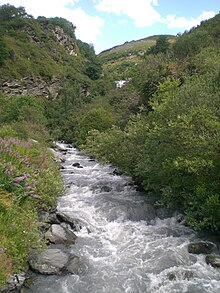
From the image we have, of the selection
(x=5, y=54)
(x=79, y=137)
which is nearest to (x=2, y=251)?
(x=79, y=137)

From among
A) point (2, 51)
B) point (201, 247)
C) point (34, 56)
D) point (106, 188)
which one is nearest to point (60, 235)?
point (201, 247)

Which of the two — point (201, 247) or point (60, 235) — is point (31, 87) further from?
point (201, 247)

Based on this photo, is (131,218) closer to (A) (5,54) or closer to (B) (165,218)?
(B) (165,218)

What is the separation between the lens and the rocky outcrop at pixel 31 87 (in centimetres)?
7369

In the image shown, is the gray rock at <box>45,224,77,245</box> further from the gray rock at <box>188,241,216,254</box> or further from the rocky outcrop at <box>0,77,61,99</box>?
the rocky outcrop at <box>0,77,61,99</box>

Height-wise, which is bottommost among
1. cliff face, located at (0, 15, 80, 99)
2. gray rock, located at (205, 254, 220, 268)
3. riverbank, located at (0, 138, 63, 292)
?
gray rock, located at (205, 254, 220, 268)

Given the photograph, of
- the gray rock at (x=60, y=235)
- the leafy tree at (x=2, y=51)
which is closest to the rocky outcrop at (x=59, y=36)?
the leafy tree at (x=2, y=51)

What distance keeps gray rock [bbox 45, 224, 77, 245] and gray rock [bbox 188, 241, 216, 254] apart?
563cm

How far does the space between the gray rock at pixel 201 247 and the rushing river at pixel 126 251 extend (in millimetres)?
324

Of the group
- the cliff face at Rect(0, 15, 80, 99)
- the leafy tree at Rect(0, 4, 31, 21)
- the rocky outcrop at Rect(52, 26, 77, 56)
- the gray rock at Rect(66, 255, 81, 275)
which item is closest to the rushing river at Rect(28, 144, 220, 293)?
the gray rock at Rect(66, 255, 81, 275)

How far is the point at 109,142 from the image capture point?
25.3 metres

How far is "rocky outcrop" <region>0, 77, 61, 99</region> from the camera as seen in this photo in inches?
2901

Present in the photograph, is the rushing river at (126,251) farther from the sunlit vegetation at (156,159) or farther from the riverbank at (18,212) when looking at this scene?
the sunlit vegetation at (156,159)

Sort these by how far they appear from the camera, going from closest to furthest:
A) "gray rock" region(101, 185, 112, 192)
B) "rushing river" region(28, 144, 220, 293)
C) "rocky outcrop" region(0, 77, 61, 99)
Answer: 1. "rushing river" region(28, 144, 220, 293)
2. "gray rock" region(101, 185, 112, 192)
3. "rocky outcrop" region(0, 77, 61, 99)
